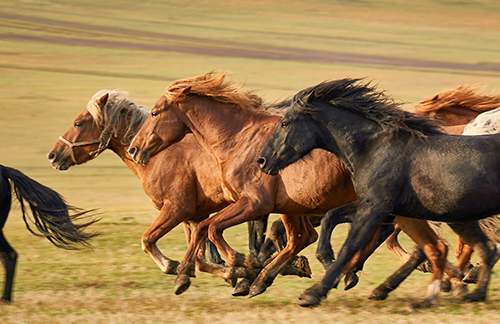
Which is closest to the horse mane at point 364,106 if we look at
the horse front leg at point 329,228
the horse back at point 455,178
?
the horse back at point 455,178

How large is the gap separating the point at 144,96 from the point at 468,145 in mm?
16787

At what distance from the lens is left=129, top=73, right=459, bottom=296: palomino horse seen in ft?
18.0

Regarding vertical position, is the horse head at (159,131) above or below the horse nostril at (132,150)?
above

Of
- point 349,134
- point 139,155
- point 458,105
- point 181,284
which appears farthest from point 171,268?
point 458,105

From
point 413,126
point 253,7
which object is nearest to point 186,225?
point 413,126

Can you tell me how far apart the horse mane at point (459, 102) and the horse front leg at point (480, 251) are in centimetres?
205

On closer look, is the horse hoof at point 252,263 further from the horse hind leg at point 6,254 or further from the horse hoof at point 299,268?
the horse hind leg at point 6,254

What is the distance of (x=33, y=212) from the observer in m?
5.69

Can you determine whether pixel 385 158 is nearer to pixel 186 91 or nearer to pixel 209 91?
pixel 209 91

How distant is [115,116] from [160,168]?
753mm

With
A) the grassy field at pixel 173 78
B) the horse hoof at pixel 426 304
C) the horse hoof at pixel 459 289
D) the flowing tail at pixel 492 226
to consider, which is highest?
the flowing tail at pixel 492 226

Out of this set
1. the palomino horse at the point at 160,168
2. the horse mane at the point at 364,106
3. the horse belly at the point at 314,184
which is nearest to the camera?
the horse mane at the point at 364,106

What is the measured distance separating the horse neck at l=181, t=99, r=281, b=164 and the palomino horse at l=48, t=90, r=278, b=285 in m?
0.43

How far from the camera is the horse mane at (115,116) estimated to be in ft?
22.1
